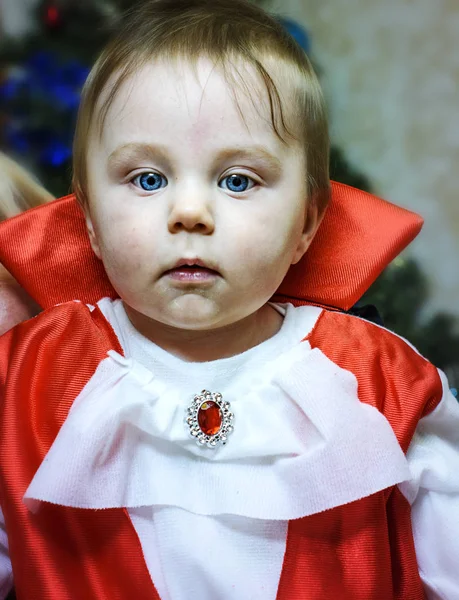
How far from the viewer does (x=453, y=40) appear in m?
1.61

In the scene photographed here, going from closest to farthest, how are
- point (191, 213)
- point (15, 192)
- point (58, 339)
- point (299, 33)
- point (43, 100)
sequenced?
1. point (191, 213)
2. point (58, 339)
3. point (15, 192)
4. point (43, 100)
5. point (299, 33)

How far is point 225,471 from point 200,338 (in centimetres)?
18

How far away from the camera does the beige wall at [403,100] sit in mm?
1615

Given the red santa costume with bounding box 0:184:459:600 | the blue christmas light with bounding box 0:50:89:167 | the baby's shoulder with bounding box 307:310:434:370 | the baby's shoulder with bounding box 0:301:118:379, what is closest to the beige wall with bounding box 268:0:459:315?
the blue christmas light with bounding box 0:50:89:167

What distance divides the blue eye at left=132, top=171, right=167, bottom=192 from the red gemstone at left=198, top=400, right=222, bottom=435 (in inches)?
10.4

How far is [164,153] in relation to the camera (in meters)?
0.75

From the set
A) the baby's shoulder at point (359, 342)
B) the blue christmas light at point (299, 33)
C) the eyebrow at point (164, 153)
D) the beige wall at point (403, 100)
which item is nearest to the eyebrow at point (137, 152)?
the eyebrow at point (164, 153)

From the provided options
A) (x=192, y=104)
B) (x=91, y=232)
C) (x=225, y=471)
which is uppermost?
(x=192, y=104)

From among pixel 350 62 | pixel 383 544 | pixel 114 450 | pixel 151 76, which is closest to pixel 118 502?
pixel 114 450

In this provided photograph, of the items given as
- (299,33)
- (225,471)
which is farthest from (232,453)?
(299,33)

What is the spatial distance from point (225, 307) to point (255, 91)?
25 cm

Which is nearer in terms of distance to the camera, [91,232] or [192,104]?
[192,104]

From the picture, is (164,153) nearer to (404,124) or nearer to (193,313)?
(193,313)

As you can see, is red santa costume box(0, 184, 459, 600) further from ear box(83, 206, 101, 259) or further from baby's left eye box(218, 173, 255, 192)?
baby's left eye box(218, 173, 255, 192)
